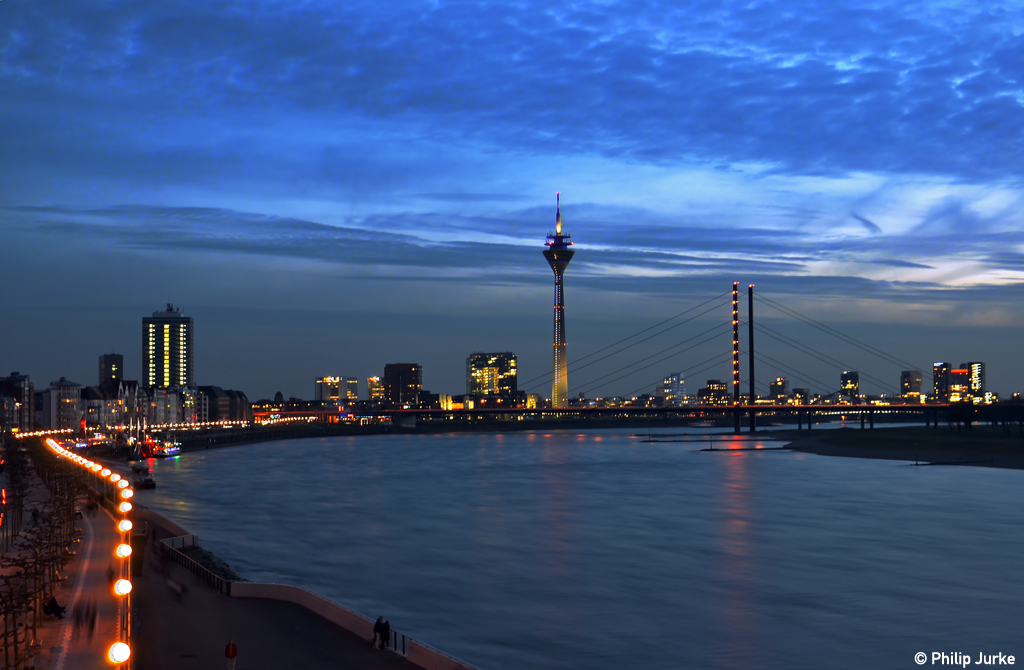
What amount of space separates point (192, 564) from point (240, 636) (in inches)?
365

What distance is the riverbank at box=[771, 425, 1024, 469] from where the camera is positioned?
91.4 meters

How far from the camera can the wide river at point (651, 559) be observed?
25.8 metres

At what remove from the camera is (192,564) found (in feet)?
100

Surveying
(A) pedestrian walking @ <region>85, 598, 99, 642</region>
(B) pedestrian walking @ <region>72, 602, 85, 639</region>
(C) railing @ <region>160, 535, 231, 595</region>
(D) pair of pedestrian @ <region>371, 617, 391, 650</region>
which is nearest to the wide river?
(C) railing @ <region>160, 535, 231, 595</region>

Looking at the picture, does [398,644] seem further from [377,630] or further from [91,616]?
[91,616]

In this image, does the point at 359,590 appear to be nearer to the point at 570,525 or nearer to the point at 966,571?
the point at 570,525

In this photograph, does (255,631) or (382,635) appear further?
(255,631)

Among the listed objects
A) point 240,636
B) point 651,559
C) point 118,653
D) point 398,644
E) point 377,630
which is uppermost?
point 118,653

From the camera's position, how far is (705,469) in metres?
88.8

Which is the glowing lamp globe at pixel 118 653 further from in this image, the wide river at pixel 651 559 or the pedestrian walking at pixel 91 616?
the wide river at pixel 651 559

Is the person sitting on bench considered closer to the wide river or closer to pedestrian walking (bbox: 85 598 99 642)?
pedestrian walking (bbox: 85 598 99 642)

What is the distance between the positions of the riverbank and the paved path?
77.4 m

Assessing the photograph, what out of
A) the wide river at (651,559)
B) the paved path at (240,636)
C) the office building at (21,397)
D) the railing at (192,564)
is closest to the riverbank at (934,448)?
the wide river at (651,559)

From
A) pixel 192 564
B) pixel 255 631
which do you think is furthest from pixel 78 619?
pixel 192 564
